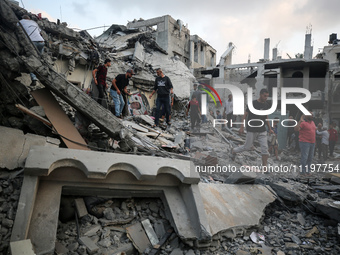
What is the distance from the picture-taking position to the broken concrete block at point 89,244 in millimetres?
2682

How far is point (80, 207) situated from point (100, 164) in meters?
0.65

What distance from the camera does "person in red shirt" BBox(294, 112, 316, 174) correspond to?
5750 mm

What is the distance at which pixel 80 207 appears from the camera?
307 centimetres

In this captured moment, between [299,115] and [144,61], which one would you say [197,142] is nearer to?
[299,115]

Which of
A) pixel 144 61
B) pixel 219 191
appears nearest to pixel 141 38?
pixel 144 61

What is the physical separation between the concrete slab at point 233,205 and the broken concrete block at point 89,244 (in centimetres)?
159

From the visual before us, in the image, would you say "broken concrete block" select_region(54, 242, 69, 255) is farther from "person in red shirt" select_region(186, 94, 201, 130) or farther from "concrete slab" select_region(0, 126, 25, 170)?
"person in red shirt" select_region(186, 94, 201, 130)

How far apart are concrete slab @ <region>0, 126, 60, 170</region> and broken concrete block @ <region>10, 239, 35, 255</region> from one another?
1.11m

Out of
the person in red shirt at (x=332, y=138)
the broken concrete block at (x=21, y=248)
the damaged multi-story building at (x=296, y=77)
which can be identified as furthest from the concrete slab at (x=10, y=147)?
the person in red shirt at (x=332, y=138)

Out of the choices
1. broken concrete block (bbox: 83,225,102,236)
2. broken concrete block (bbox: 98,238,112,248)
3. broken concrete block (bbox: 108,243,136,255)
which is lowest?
broken concrete block (bbox: 108,243,136,255)

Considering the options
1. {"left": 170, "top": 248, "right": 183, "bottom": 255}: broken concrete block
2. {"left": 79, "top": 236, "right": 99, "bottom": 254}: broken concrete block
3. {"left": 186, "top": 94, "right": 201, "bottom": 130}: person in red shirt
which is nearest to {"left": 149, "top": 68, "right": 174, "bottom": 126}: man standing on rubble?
{"left": 186, "top": 94, "right": 201, "bottom": 130}: person in red shirt

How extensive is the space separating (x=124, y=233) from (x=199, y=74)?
22.9m

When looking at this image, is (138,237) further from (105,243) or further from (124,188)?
(124,188)

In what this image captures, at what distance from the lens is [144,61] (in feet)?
48.3
